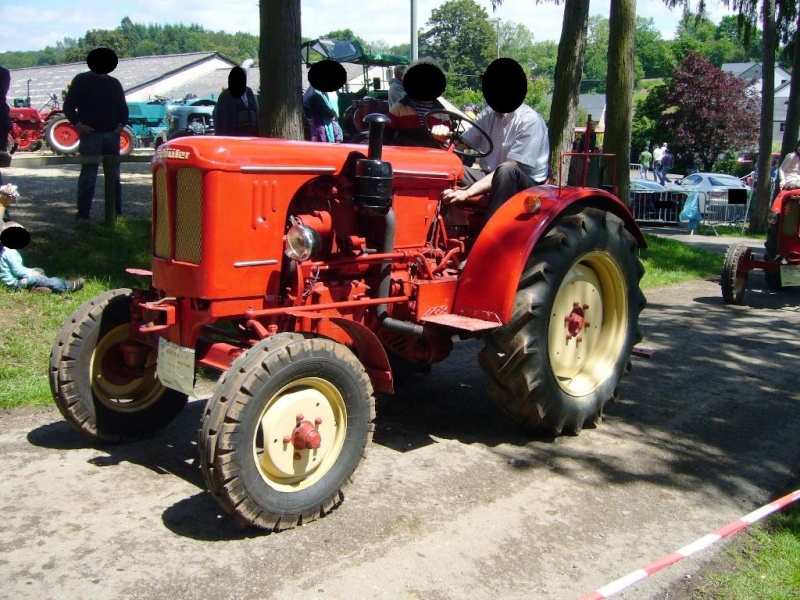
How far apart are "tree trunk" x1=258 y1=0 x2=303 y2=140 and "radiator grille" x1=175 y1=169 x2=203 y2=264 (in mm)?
3473

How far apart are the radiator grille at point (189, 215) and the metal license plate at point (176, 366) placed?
432 mm

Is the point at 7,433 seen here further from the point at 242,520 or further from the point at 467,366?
the point at 467,366

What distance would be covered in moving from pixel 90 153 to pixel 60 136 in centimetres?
1111

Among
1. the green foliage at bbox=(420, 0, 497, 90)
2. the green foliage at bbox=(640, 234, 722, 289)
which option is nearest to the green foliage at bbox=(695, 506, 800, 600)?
the green foliage at bbox=(640, 234, 722, 289)

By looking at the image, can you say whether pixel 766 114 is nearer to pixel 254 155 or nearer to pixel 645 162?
pixel 645 162

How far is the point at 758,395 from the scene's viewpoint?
6.14 meters

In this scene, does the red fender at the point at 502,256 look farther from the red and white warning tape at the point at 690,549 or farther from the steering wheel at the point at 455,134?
the red and white warning tape at the point at 690,549

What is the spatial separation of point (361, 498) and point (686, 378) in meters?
3.37

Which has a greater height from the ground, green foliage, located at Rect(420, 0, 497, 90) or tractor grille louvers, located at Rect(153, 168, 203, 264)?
green foliage, located at Rect(420, 0, 497, 90)

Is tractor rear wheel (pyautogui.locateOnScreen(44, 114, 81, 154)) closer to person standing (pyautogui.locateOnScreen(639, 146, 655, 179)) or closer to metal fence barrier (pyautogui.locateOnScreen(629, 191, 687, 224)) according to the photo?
metal fence barrier (pyautogui.locateOnScreen(629, 191, 687, 224))

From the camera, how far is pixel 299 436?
12.4 ft

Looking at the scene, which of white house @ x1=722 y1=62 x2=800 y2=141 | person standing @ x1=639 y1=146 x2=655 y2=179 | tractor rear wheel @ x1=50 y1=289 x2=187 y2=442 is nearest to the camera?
tractor rear wheel @ x1=50 y1=289 x2=187 y2=442

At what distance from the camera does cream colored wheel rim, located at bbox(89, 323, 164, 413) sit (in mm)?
4590

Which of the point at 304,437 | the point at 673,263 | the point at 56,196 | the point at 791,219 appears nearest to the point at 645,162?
the point at 673,263
